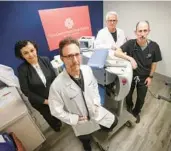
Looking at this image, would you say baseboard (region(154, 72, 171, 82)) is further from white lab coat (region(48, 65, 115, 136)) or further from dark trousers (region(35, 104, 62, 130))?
dark trousers (region(35, 104, 62, 130))

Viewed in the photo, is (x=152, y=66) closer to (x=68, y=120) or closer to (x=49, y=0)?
(x=68, y=120)

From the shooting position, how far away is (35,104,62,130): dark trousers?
166cm

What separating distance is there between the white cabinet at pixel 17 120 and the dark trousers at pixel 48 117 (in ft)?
0.68

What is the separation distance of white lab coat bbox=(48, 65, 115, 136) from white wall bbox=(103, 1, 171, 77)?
6.06 ft

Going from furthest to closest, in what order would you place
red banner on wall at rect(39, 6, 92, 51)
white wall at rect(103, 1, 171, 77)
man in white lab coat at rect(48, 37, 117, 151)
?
red banner on wall at rect(39, 6, 92, 51), white wall at rect(103, 1, 171, 77), man in white lab coat at rect(48, 37, 117, 151)

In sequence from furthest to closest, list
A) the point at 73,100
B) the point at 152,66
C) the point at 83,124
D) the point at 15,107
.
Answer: the point at 152,66 → the point at 15,107 → the point at 83,124 → the point at 73,100

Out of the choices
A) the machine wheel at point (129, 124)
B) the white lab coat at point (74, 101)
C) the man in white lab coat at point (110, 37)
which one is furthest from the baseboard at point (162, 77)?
the white lab coat at point (74, 101)

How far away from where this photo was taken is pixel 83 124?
1260 millimetres

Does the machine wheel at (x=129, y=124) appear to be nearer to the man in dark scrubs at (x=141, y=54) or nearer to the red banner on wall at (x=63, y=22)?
the man in dark scrubs at (x=141, y=54)

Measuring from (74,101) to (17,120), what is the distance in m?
0.69

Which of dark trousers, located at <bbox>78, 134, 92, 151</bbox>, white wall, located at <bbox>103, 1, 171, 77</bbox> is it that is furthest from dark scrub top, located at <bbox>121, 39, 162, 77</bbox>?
white wall, located at <bbox>103, 1, 171, 77</bbox>

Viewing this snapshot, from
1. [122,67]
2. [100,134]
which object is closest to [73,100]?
[122,67]

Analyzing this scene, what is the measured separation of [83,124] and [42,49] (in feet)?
5.66

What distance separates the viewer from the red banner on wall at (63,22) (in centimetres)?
236
